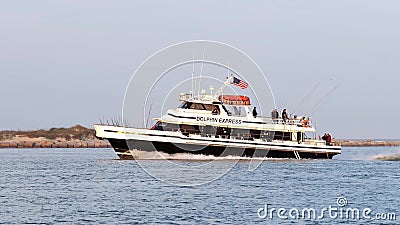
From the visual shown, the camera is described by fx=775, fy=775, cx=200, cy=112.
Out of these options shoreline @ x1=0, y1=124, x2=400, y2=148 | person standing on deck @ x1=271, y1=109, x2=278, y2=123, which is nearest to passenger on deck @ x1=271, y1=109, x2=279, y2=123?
person standing on deck @ x1=271, y1=109, x2=278, y2=123

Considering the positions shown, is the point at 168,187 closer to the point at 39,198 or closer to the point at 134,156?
the point at 39,198

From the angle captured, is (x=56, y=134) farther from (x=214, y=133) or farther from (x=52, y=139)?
(x=214, y=133)

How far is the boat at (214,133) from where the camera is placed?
67.0m

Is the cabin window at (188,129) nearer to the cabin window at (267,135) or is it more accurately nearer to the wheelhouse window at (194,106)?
the wheelhouse window at (194,106)

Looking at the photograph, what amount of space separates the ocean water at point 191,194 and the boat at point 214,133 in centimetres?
181

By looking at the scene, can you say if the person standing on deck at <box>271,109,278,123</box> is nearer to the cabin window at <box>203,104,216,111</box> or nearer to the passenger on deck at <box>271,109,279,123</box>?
the passenger on deck at <box>271,109,279,123</box>

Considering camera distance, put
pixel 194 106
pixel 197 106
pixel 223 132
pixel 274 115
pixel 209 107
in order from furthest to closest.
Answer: pixel 274 115 < pixel 223 132 < pixel 209 107 < pixel 197 106 < pixel 194 106

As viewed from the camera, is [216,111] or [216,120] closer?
[216,120]

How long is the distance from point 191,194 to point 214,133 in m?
25.2

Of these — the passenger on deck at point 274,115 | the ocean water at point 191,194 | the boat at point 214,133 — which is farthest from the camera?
the passenger on deck at point 274,115

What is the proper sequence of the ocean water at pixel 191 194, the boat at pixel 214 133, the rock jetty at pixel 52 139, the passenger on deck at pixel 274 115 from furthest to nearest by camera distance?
the rock jetty at pixel 52 139 → the passenger on deck at pixel 274 115 → the boat at pixel 214 133 → the ocean water at pixel 191 194

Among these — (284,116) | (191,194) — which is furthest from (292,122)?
(191,194)

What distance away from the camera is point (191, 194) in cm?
4475

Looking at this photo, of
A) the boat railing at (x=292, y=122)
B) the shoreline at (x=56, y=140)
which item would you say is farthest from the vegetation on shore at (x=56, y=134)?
the boat railing at (x=292, y=122)
